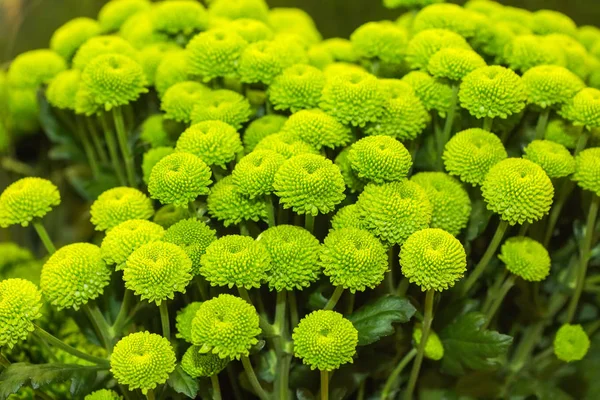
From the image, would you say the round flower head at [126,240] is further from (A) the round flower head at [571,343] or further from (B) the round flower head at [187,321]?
(A) the round flower head at [571,343]

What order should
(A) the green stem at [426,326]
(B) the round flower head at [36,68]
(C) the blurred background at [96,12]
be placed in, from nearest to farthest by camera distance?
(A) the green stem at [426,326] < (B) the round flower head at [36,68] < (C) the blurred background at [96,12]

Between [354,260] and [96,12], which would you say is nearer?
[354,260]

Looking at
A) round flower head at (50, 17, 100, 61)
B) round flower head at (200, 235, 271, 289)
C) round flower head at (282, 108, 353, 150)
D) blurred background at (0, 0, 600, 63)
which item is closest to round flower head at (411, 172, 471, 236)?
round flower head at (282, 108, 353, 150)

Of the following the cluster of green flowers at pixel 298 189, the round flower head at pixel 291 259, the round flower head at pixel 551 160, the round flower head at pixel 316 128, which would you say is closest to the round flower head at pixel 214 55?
the cluster of green flowers at pixel 298 189

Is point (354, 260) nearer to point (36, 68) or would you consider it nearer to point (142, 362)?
point (142, 362)

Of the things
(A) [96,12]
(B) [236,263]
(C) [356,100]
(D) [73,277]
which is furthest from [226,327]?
(A) [96,12]

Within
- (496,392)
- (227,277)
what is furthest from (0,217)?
(496,392)
